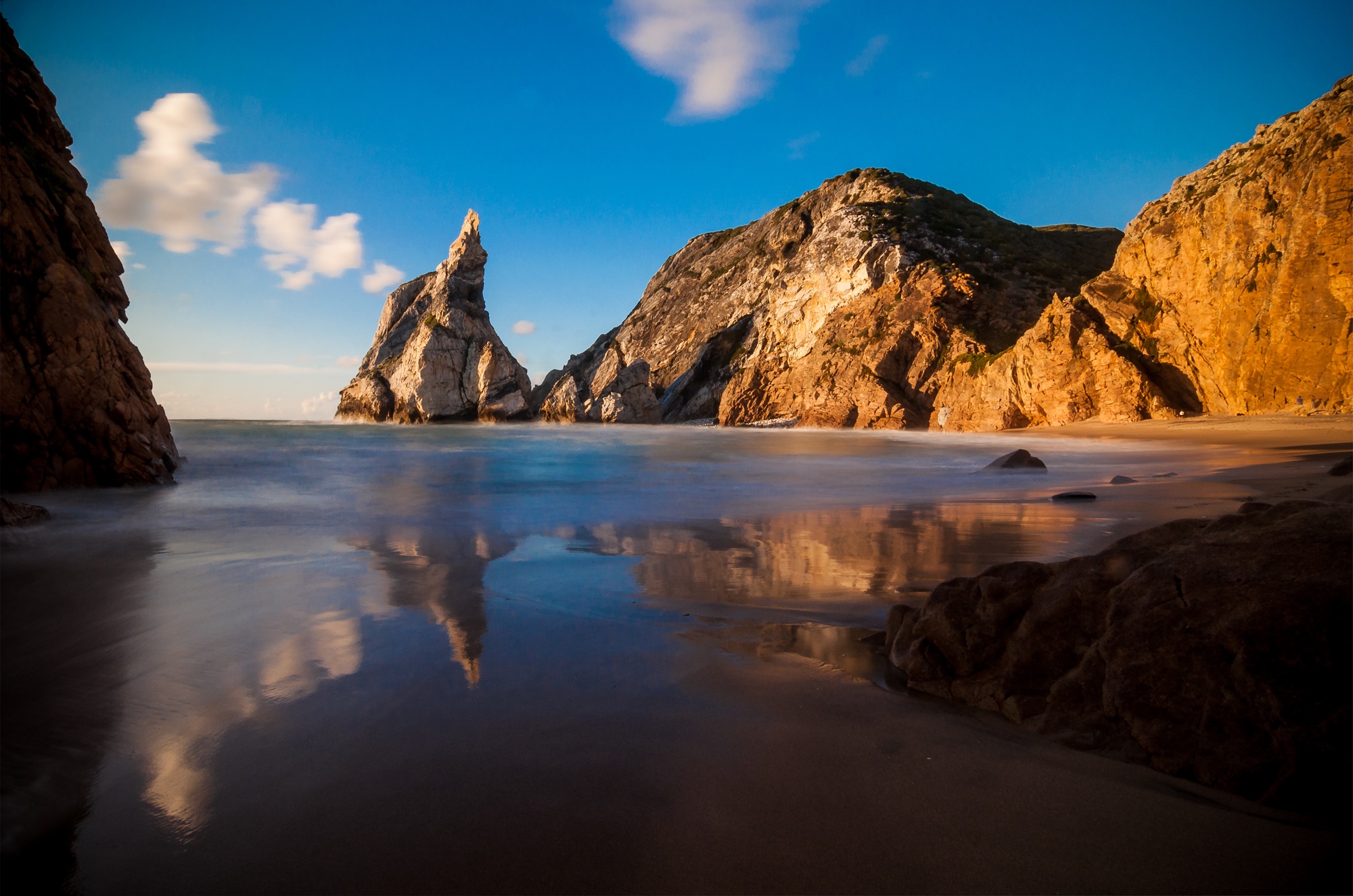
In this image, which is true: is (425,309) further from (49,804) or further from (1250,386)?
(49,804)

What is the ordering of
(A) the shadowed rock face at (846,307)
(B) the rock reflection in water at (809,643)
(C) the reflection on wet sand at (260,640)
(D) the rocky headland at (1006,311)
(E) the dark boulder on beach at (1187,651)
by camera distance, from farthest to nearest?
(A) the shadowed rock face at (846,307) < (D) the rocky headland at (1006,311) < (B) the rock reflection in water at (809,643) < (C) the reflection on wet sand at (260,640) < (E) the dark boulder on beach at (1187,651)

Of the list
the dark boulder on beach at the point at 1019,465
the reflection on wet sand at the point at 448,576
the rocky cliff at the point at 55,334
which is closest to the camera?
the reflection on wet sand at the point at 448,576

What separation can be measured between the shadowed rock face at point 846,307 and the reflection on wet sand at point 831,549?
32.7 metres

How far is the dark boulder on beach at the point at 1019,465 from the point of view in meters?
13.2

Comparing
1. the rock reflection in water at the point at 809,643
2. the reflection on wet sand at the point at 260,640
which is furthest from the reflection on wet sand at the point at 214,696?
the rock reflection in water at the point at 809,643

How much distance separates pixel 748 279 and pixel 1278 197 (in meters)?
48.9

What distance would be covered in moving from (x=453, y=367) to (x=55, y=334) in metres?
54.6

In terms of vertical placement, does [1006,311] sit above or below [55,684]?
above

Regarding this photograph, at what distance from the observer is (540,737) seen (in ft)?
7.67

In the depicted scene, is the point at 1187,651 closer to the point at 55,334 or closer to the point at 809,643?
A: the point at 809,643

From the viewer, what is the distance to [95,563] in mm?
5340

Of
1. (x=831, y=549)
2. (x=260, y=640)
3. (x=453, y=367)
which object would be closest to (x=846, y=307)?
(x=453, y=367)

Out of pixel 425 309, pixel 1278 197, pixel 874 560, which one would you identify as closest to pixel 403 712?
pixel 874 560

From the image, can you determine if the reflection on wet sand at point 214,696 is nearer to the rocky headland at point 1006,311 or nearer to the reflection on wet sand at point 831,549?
the reflection on wet sand at point 831,549
